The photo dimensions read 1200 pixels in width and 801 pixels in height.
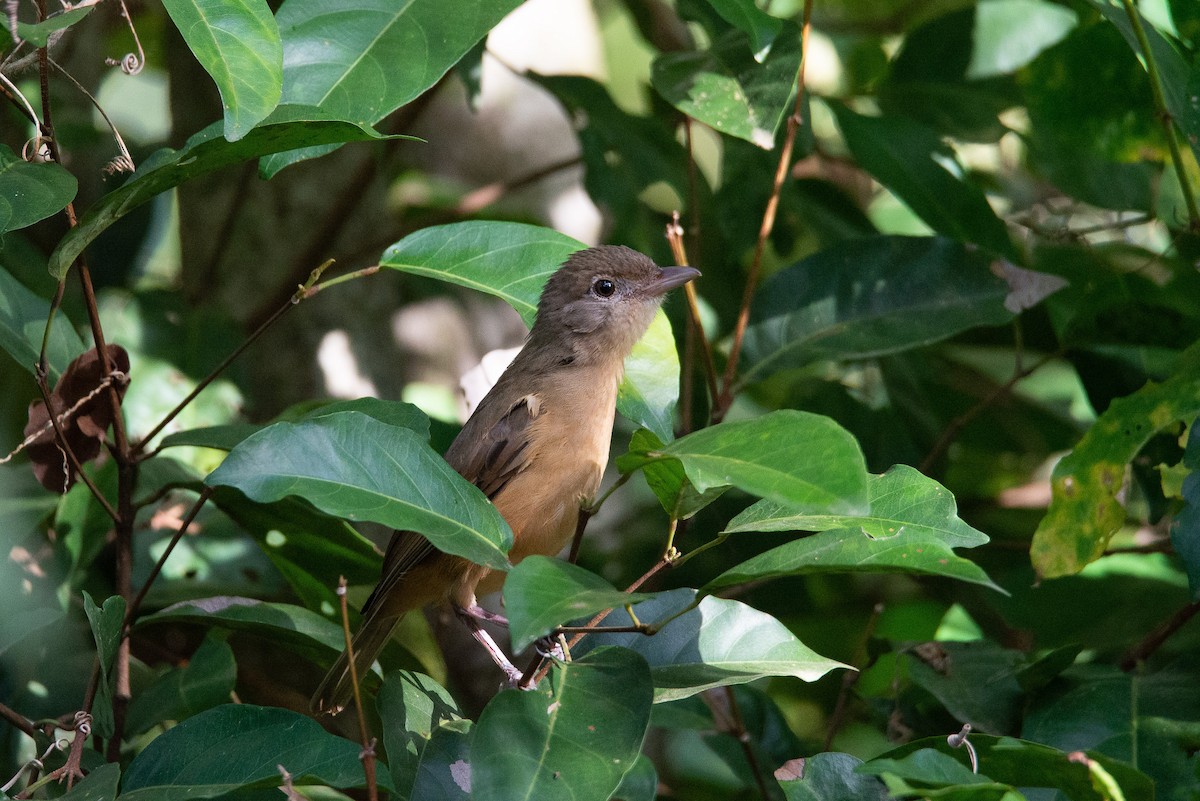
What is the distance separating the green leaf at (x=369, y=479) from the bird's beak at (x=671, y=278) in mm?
1686

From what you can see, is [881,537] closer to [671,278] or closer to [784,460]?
[784,460]

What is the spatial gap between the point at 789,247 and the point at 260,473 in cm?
320

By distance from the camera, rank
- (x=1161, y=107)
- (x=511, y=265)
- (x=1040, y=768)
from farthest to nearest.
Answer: (x=1161, y=107) → (x=511, y=265) → (x=1040, y=768)

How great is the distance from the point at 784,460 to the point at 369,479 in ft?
2.46

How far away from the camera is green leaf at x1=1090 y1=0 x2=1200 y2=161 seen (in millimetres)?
2859

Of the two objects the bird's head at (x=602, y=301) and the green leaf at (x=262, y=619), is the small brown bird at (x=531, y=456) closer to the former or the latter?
the bird's head at (x=602, y=301)

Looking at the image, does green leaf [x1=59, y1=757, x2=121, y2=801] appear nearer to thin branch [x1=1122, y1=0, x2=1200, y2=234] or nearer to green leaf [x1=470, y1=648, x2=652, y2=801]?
green leaf [x1=470, y1=648, x2=652, y2=801]

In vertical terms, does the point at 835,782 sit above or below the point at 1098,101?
below

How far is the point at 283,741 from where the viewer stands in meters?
2.18

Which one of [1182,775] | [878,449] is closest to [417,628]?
[878,449]

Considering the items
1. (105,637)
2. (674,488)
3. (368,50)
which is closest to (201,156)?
(368,50)

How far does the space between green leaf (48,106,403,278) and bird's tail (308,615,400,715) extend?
4.14 feet

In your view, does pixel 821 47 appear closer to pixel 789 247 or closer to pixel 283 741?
pixel 789 247

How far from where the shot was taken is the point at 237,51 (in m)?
2.15
